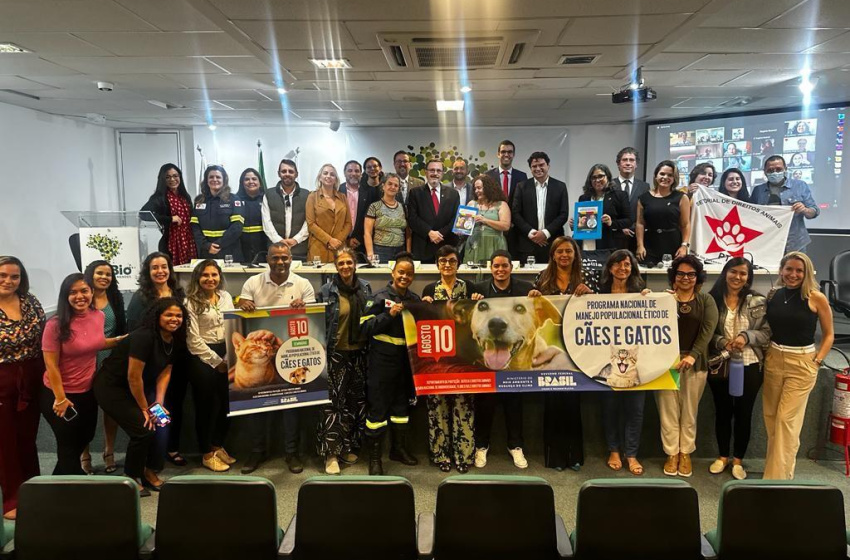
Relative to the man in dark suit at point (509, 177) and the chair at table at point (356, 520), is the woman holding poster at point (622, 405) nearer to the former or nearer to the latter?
the man in dark suit at point (509, 177)

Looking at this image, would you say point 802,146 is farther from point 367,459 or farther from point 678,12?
point 367,459

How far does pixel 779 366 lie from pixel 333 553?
9.42 feet

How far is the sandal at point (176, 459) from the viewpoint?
12.1ft

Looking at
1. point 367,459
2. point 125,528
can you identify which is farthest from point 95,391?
point 367,459

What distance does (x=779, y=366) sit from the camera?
3.26 meters

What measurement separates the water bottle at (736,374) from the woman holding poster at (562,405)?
0.96 m

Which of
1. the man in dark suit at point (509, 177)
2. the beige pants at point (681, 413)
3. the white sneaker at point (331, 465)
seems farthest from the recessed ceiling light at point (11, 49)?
the beige pants at point (681, 413)

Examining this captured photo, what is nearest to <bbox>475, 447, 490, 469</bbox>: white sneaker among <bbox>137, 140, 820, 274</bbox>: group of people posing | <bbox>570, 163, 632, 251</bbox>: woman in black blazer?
<bbox>137, 140, 820, 274</bbox>: group of people posing

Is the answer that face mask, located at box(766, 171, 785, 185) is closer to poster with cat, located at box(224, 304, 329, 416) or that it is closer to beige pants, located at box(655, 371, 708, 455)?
beige pants, located at box(655, 371, 708, 455)

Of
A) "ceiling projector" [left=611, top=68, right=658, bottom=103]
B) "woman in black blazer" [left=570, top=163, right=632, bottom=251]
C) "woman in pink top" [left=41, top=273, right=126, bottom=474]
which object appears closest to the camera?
"woman in pink top" [left=41, top=273, right=126, bottom=474]

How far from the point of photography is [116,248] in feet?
17.2

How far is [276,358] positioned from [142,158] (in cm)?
849

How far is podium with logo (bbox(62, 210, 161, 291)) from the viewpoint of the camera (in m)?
5.22

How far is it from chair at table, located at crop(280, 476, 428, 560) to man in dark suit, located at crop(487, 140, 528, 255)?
360 cm
